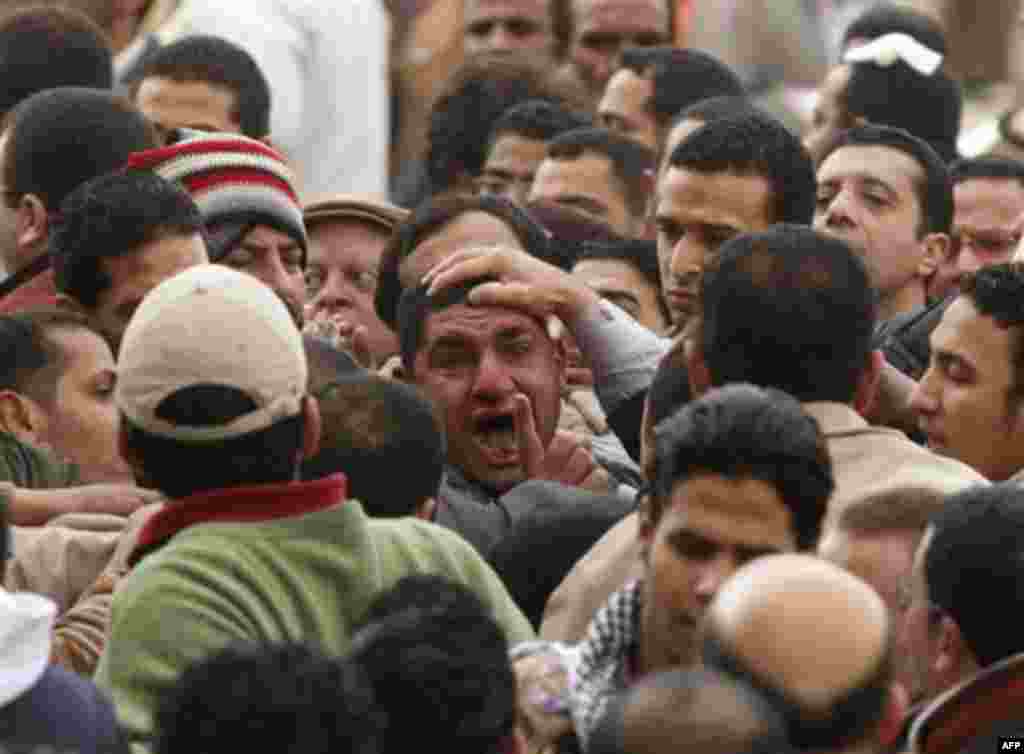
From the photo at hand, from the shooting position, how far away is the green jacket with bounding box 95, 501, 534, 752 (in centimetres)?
562

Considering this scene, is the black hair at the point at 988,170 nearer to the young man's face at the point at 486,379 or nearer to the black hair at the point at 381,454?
the young man's face at the point at 486,379

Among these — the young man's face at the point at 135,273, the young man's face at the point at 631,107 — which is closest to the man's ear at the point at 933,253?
the young man's face at the point at 631,107

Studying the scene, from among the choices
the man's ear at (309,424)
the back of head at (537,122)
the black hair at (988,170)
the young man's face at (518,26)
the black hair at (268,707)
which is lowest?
the young man's face at (518,26)

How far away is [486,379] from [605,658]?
2435 millimetres

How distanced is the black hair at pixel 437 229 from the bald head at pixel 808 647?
3.88 metres

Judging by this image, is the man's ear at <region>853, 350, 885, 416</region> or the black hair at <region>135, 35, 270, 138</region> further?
the black hair at <region>135, 35, 270, 138</region>

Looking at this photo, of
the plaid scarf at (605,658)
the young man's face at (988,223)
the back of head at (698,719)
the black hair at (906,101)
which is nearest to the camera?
the back of head at (698,719)

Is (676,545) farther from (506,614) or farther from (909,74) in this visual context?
(909,74)

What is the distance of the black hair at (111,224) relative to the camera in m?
7.82

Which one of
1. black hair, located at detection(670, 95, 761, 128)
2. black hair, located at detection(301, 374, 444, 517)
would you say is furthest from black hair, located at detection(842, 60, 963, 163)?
black hair, located at detection(301, 374, 444, 517)

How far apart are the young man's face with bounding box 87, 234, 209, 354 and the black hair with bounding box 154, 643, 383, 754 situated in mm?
3053

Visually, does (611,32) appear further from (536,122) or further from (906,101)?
(906,101)

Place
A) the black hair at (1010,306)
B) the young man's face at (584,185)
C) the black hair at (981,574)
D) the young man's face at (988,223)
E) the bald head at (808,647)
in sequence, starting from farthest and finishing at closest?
1. the young man's face at (584,185)
2. the young man's face at (988,223)
3. the black hair at (1010,306)
4. the black hair at (981,574)
5. the bald head at (808,647)

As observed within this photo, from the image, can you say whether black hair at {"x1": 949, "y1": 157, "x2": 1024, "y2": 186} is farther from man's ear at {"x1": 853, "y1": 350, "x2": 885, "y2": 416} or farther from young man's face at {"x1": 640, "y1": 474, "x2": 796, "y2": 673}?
young man's face at {"x1": 640, "y1": 474, "x2": 796, "y2": 673}
